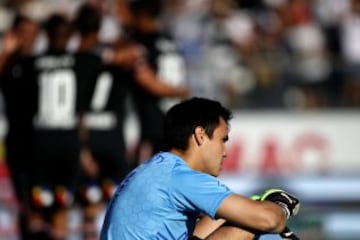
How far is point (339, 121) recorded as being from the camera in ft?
48.3

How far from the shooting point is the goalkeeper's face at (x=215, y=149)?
587cm

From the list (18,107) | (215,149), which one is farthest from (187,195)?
(18,107)

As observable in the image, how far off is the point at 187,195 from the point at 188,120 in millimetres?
371

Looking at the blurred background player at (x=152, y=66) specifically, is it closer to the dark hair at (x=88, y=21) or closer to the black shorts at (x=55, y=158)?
the dark hair at (x=88, y=21)

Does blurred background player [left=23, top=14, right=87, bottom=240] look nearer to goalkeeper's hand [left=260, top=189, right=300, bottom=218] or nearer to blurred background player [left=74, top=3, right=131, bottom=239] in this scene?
blurred background player [left=74, top=3, right=131, bottom=239]

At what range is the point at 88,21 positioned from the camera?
10.2 meters

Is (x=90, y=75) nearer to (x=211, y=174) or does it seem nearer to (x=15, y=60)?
(x=15, y=60)

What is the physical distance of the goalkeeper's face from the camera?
5.87 meters

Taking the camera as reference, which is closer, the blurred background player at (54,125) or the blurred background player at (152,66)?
the blurred background player at (54,125)

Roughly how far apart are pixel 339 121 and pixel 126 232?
361 inches

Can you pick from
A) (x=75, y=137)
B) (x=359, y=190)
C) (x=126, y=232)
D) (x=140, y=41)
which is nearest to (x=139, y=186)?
(x=126, y=232)

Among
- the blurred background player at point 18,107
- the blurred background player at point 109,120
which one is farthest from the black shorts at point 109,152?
the blurred background player at point 18,107

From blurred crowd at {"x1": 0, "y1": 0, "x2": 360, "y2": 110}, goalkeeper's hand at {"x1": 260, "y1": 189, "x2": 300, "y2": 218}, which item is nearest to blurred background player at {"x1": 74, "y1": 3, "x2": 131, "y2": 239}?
blurred crowd at {"x1": 0, "y1": 0, "x2": 360, "y2": 110}

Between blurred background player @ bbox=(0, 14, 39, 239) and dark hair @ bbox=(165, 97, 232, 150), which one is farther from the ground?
dark hair @ bbox=(165, 97, 232, 150)
